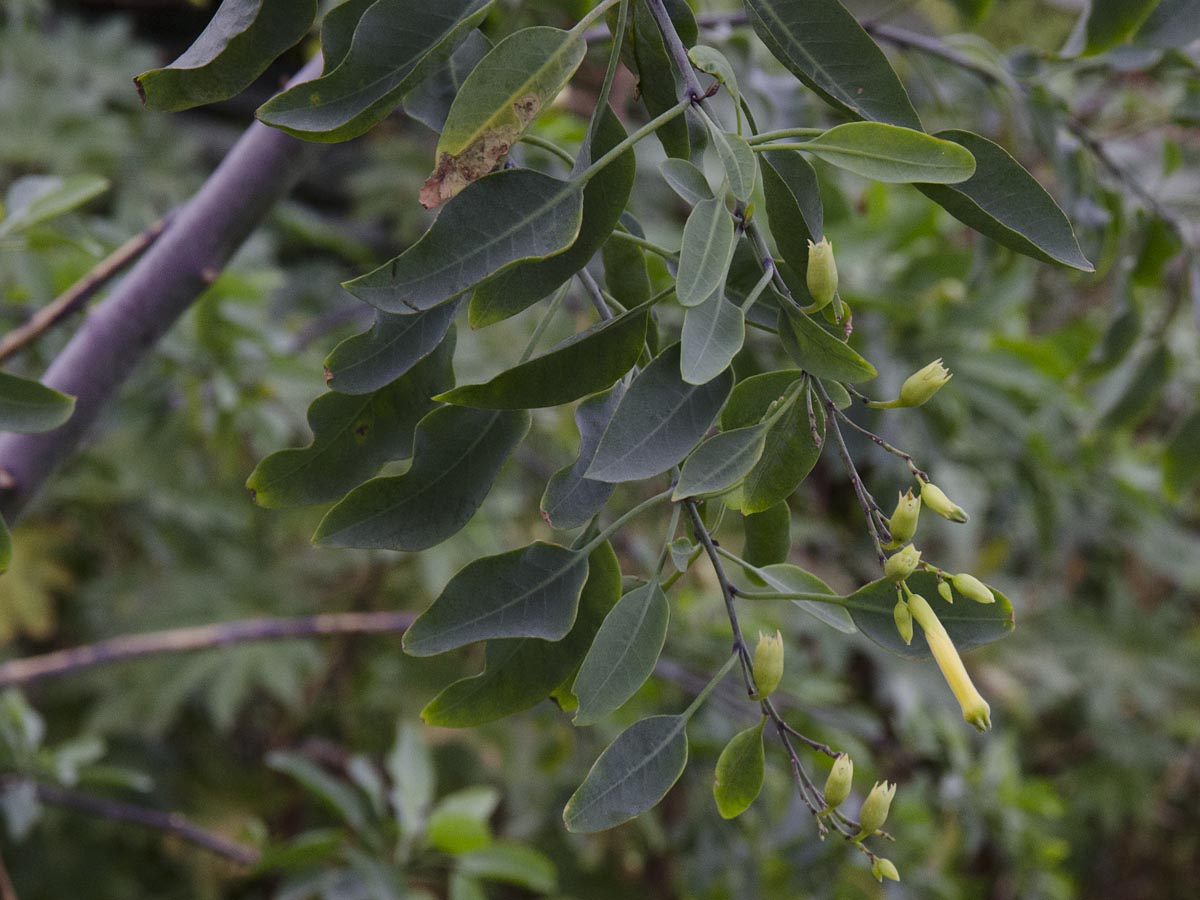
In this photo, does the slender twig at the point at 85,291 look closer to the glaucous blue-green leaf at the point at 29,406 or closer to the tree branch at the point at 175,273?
the tree branch at the point at 175,273

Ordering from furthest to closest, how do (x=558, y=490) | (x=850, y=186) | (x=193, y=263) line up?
(x=850, y=186)
(x=193, y=263)
(x=558, y=490)

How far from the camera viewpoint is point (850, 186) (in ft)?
5.06

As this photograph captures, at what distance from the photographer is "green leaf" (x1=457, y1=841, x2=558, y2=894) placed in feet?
3.32

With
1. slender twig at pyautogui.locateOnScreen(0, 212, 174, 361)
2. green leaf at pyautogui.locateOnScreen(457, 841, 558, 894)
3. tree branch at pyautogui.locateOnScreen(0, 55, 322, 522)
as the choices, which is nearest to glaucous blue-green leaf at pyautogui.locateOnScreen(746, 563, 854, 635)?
tree branch at pyautogui.locateOnScreen(0, 55, 322, 522)

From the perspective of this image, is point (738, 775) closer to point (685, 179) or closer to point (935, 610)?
point (935, 610)

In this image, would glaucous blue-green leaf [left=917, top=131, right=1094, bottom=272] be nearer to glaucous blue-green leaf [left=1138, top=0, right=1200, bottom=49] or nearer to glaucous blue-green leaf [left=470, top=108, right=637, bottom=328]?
glaucous blue-green leaf [left=470, top=108, right=637, bottom=328]

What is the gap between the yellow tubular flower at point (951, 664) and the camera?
12.5 inches

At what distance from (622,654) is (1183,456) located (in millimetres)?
661

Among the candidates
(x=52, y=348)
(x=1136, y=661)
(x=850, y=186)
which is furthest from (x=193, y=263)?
(x=1136, y=661)

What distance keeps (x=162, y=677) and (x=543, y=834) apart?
2.33 ft

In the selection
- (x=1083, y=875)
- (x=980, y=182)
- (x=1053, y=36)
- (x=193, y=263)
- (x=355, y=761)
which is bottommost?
(x=1083, y=875)

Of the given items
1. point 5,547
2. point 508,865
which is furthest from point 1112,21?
point 508,865

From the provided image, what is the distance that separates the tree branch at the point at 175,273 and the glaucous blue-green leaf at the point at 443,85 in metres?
0.20

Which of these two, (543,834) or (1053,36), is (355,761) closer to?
(543,834)
